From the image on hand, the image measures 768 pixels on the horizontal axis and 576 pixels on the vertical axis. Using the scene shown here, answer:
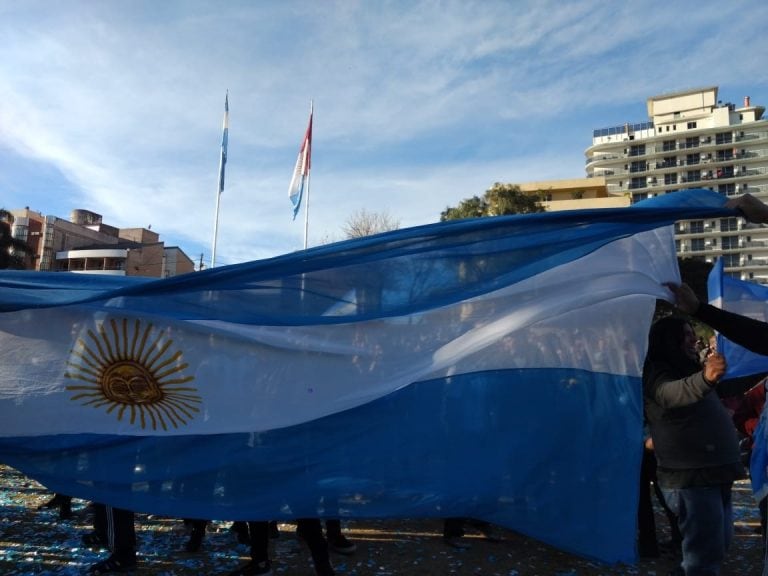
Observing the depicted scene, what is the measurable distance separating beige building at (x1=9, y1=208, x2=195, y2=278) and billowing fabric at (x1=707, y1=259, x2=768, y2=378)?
4961cm

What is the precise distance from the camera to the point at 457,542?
15.6 ft

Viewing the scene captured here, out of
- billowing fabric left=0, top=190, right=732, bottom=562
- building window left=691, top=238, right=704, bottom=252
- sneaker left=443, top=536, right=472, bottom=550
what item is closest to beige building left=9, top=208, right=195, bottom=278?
sneaker left=443, top=536, right=472, bottom=550

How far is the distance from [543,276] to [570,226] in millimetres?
314

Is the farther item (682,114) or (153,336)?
(682,114)

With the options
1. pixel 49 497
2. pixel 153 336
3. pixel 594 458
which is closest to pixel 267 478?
pixel 153 336

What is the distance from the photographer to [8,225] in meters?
17.8

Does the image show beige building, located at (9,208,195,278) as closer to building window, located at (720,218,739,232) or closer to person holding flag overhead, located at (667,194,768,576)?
person holding flag overhead, located at (667,194,768,576)

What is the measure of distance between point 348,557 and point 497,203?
20.4 metres

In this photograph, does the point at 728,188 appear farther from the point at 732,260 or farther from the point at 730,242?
the point at 732,260

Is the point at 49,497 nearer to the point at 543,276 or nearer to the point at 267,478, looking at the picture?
the point at 267,478

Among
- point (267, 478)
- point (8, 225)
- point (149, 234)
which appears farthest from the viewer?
point (149, 234)

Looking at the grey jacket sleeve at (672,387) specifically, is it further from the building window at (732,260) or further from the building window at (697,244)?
the building window at (697,244)

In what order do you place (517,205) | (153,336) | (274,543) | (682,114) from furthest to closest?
(682,114), (517,205), (274,543), (153,336)

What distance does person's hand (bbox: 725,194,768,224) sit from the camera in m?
2.69
